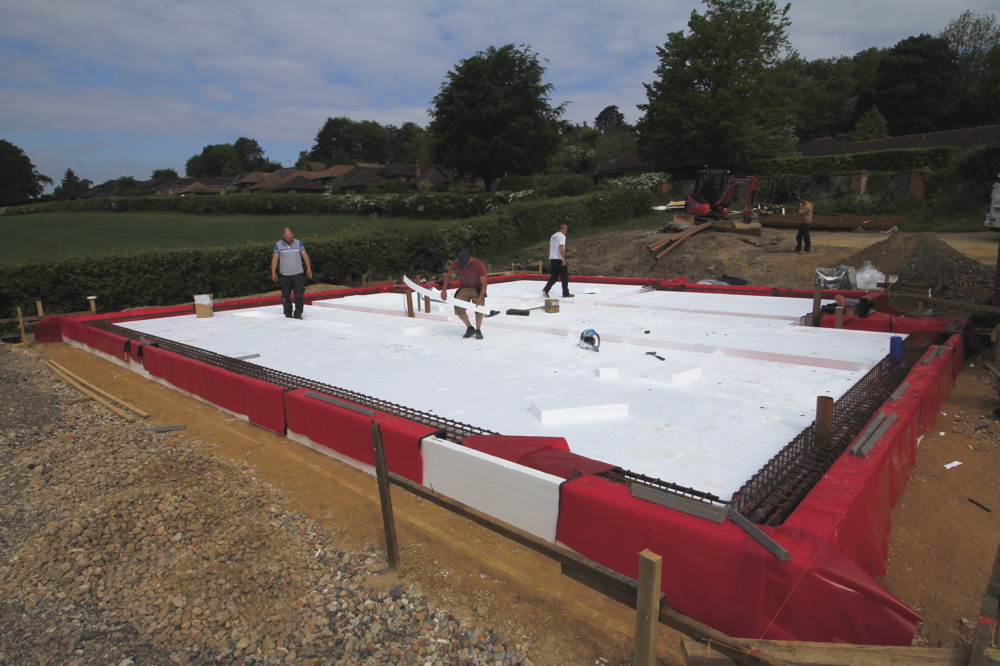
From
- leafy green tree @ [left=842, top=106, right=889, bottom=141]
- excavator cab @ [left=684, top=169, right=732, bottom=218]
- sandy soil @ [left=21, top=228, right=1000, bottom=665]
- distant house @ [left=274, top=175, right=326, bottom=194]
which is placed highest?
leafy green tree @ [left=842, top=106, right=889, bottom=141]

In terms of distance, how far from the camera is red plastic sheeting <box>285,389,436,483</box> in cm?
351

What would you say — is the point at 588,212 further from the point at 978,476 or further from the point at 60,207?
the point at 60,207

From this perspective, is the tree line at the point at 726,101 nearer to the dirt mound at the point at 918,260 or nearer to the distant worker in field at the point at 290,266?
the dirt mound at the point at 918,260

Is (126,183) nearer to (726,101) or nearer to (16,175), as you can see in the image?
(16,175)

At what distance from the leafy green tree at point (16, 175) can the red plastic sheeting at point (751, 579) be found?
9830cm

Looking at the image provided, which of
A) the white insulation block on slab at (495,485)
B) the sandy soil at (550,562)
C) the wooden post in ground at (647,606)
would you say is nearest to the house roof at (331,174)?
the sandy soil at (550,562)

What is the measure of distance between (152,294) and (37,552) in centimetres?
1034

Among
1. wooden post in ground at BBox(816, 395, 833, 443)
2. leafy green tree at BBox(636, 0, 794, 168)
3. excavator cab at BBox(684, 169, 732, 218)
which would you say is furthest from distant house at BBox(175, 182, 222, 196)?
wooden post in ground at BBox(816, 395, 833, 443)

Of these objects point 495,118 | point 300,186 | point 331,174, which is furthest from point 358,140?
point 495,118

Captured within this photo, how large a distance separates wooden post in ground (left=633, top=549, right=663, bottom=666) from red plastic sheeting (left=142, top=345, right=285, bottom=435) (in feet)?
11.6

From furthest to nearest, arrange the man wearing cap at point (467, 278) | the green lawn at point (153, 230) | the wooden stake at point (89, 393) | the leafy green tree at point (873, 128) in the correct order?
the leafy green tree at point (873, 128), the green lawn at point (153, 230), the man wearing cap at point (467, 278), the wooden stake at point (89, 393)

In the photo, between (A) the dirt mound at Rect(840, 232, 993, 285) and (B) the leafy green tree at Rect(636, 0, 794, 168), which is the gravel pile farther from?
(B) the leafy green tree at Rect(636, 0, 794, 168)

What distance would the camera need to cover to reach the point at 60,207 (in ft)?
144

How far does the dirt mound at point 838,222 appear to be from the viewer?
18328 millimetres
